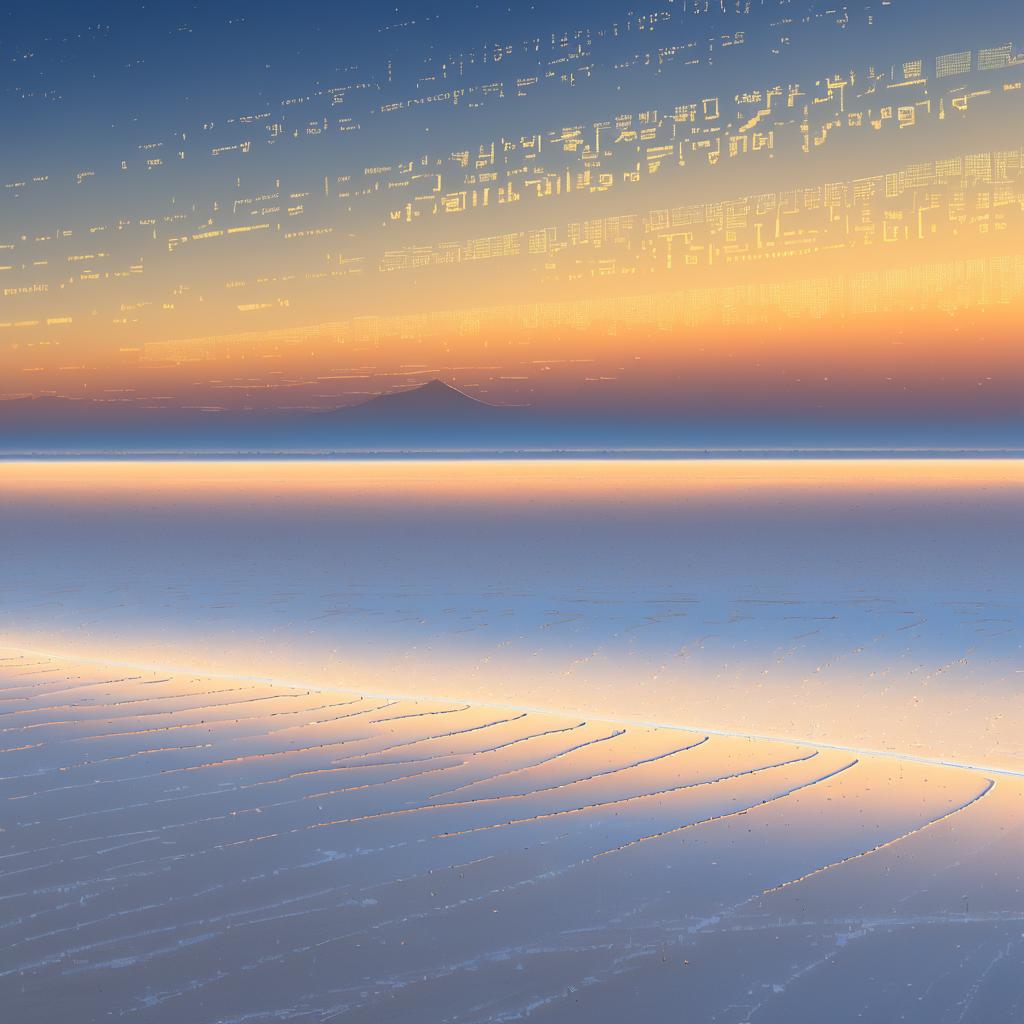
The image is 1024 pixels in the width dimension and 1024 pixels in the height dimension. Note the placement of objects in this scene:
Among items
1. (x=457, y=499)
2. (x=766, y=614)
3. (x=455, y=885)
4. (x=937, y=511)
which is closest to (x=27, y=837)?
(x=455, y=885)

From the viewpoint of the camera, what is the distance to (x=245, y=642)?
880 cm

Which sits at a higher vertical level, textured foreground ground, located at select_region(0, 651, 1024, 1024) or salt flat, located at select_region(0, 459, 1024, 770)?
salt flat, located at select_region(0, 459, 1024, 770)

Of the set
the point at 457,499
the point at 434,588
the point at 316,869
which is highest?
the point at 457,499

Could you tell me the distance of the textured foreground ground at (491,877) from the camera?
9.09 ft

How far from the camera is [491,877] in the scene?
11.6 ft

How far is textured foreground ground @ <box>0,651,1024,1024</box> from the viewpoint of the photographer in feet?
9.09

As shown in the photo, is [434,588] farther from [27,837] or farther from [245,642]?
[27,837]

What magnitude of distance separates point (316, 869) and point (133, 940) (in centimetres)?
66

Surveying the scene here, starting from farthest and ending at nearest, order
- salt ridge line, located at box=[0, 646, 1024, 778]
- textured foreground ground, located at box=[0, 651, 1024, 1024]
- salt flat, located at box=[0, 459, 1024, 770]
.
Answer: salt flat, located at box=[0, 459, 1024, 770]
salt ridge line, located at box=[0, 646, 1024, 778]
textured foreground ground, located at box=[0, 651, 1024, 1024]

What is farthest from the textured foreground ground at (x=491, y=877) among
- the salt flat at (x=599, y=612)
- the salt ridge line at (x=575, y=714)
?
the salt flat at (x=599, y=612)

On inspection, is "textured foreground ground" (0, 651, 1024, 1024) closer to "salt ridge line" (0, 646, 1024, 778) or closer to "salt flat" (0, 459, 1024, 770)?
"salt ridge line" (0, 646, 1024, 778)

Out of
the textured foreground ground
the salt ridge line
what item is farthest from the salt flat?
the textured foreground ground

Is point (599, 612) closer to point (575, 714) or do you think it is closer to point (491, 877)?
point (575, 714)

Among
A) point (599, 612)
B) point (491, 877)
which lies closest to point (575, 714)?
point (491, 877)
